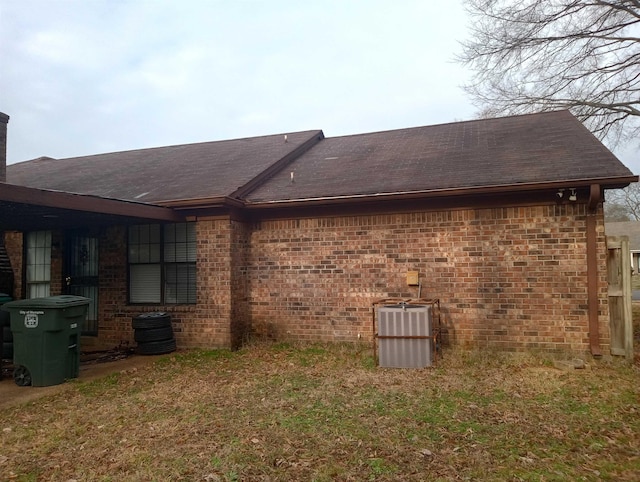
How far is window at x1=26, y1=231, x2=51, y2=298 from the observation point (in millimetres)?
10164

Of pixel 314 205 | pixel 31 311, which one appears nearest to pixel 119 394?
pixel 31 311

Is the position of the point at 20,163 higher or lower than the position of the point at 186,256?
higher

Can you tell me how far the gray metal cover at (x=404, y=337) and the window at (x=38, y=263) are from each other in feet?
24.6

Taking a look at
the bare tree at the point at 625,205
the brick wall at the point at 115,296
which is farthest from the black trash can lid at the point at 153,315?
the bare tree at the point at 625,205

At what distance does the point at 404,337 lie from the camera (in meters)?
6.79

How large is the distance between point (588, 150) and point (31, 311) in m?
8.92

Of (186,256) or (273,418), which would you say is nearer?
(273,418)

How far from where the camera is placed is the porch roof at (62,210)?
584 cm

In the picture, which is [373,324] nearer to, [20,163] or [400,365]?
[400,365]

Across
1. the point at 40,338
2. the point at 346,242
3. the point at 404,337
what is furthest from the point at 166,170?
the point at 404,337

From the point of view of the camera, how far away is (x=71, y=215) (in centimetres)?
789

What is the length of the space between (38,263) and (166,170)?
11.4ft

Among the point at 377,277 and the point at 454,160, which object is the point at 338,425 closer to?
the point at 377,277

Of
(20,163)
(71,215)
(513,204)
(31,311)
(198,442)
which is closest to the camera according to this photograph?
(198,442)
